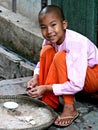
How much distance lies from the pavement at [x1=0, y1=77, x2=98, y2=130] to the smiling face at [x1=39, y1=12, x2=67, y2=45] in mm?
833

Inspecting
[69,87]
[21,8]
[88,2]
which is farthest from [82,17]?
[21,8]

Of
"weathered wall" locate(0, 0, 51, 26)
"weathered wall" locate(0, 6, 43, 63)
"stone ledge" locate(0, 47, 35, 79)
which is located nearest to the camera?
"stone ledge" locate(0, 47, 35, 79)

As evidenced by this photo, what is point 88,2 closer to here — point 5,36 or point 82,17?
point 82,17

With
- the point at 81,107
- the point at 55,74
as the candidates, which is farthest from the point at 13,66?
the point at 55,74

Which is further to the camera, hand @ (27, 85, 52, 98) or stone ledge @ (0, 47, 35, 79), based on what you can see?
stone ledge @ (0, 47, 35, 79)

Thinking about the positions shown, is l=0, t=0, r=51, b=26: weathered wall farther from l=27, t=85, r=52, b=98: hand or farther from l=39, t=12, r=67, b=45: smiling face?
l=27, t=85, r=52, b=98: hand

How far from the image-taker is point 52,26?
4.19m

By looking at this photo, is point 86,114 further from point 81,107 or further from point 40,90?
point 40,90

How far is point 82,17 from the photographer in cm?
570

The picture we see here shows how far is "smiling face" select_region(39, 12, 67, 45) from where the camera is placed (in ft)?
13.7

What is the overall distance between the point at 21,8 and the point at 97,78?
375 centimetres

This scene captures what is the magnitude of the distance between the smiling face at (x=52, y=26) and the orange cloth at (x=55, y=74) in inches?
6.7

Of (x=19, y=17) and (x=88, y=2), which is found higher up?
(x=88, y=2)

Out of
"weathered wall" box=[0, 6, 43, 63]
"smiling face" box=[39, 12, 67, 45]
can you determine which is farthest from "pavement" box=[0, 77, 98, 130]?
"weathered wall" box=[0, 6, 43, 63]
